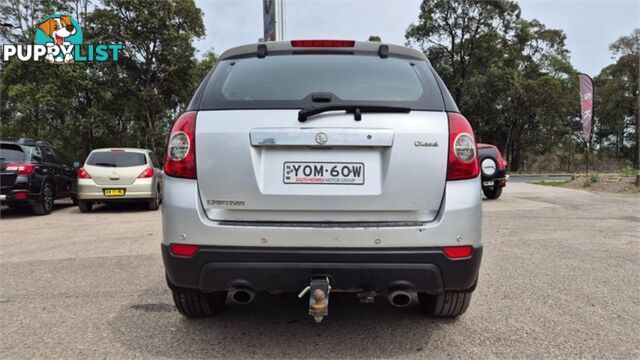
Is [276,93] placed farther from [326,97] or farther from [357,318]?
[357,318]

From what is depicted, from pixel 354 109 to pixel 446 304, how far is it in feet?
4.80

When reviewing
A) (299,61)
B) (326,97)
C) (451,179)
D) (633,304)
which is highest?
(299,61)

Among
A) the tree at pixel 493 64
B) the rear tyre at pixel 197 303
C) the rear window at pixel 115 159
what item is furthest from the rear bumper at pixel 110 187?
the tree at pixel 493 64

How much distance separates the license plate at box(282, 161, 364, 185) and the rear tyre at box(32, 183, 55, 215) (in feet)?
29.8

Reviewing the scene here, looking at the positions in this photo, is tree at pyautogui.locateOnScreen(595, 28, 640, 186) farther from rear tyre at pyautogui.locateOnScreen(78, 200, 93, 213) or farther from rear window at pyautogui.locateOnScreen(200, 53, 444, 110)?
rear window at pyautogui.locateOnScreen(200, 53, 444, 110)

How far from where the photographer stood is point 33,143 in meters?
10.1

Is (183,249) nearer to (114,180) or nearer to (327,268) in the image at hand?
(327,268)

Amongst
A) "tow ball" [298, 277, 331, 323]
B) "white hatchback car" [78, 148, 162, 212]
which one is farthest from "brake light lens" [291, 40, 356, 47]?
"white hatchback car" [78, 148, 162, 212]

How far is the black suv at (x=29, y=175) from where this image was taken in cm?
922

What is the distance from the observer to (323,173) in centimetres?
246

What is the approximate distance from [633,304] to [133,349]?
3.55 meters

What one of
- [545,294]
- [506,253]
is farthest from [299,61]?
[506,253]

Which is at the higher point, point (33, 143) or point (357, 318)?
point (33, 143)

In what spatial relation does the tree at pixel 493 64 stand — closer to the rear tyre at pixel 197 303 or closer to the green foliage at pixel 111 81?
the green foliage at pixel 111 81
